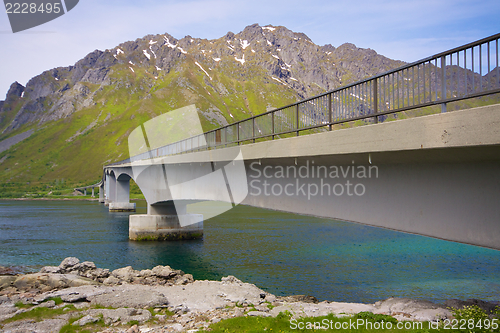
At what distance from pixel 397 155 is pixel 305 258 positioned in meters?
17.2

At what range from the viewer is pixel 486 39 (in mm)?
6383

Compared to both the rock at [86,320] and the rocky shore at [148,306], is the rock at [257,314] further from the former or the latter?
the rock at [86,320]

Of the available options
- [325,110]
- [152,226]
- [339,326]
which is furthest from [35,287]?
[152,226]

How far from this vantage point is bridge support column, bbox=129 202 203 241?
33250 mm

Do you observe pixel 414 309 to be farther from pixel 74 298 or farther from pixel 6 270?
pixel 6 270

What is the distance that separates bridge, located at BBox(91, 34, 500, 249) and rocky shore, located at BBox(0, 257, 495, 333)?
10.8 feet

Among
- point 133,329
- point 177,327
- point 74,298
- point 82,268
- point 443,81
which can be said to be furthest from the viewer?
point 82,268

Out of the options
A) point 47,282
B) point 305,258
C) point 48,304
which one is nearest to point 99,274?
point 47,282

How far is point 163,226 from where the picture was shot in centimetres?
3353

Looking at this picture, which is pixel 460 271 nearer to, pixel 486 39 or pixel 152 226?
pixel 486 39

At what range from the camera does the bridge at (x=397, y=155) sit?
6.39m

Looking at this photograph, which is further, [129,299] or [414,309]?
[129,299]

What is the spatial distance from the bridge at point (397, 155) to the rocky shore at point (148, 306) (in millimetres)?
3286

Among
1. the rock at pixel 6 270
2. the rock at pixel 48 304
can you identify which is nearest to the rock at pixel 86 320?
the rock at pixel 48 304
